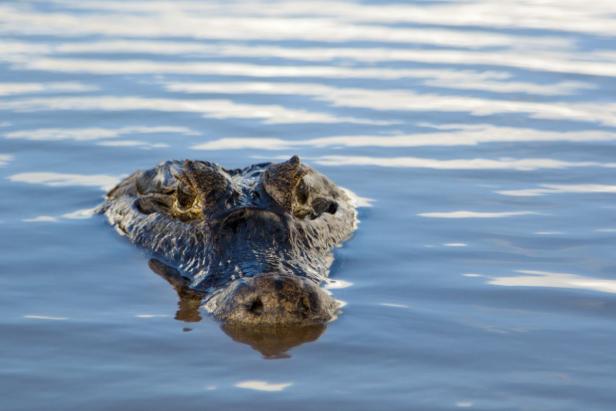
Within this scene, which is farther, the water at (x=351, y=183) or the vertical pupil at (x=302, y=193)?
the vertical pupil at (x=302, y=193)

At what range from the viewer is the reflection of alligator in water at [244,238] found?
20.4ft

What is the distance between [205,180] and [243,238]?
1.63 ft

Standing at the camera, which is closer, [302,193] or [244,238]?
[244,238]

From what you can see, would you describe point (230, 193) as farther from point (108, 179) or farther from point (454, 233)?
point (108, 179)

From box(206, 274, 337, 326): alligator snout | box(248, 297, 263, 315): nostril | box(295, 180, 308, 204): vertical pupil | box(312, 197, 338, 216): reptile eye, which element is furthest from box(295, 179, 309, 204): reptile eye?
box(248, 297, 263, 315): nostril

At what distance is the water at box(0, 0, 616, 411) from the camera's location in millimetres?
5551

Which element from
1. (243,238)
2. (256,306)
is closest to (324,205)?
(243,238)

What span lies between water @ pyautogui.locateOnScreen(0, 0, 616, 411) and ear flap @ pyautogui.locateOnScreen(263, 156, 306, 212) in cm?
50

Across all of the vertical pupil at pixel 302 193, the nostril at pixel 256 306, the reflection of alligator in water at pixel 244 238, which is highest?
the vertical pupil at pixel 302 193

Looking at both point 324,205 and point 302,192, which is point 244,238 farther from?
point 324,205

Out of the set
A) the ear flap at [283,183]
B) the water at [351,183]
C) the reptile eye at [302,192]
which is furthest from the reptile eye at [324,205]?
the ear flap at [283,183]

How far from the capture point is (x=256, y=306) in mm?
6227

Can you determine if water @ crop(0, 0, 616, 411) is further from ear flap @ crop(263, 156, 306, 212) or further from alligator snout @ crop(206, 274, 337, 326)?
ear flap @ crop(263, 156, 306, 212)

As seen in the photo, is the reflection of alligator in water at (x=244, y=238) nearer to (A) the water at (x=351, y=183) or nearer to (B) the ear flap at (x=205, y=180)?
(B) the ear flap at (x=205, y=180)
